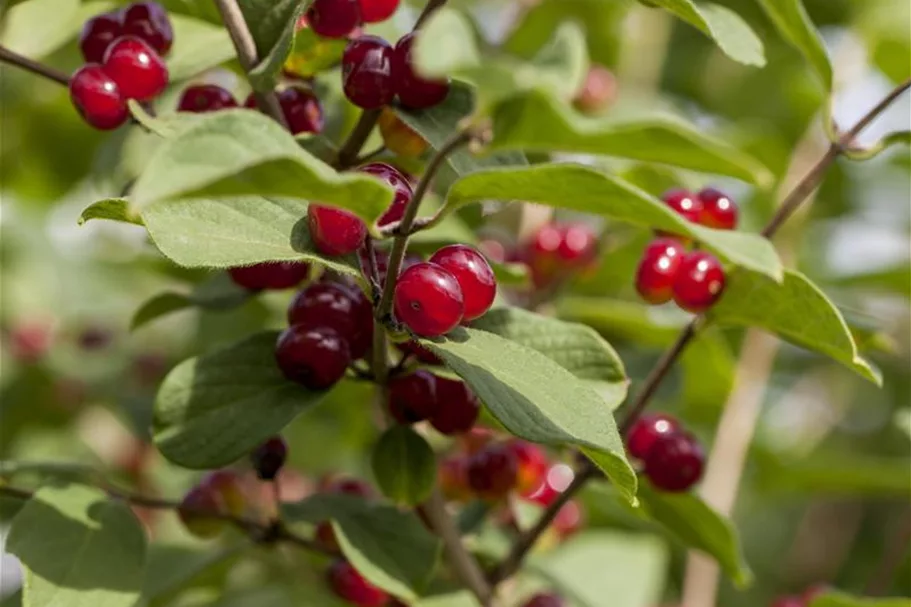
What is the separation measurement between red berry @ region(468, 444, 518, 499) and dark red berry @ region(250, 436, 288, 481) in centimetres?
36

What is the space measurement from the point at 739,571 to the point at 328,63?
0.83 metres

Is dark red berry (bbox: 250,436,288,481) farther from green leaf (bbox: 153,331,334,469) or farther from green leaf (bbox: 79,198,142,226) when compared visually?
green leaf (bbox: 79,198,142,226)

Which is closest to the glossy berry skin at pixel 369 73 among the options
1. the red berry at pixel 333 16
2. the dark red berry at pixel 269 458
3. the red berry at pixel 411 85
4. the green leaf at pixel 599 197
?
the red berry at pixel 411 85

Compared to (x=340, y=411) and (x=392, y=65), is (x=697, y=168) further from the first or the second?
(x=340, y=411)

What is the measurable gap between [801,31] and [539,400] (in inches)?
26.1

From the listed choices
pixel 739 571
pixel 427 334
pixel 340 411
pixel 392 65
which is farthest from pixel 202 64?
pixel 340 411

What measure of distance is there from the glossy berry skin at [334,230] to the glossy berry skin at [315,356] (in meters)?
0.17

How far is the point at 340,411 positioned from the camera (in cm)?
247

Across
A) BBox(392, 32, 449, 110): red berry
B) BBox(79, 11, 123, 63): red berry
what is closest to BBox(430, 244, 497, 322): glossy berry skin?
BBox(392, 32, 449, 110): red berry

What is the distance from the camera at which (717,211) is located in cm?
143

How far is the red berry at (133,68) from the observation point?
127cm

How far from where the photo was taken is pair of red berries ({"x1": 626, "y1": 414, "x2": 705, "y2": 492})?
5.05 ft

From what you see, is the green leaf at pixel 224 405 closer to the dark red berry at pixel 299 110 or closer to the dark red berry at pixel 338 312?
the dark red berry at pixel 338 312

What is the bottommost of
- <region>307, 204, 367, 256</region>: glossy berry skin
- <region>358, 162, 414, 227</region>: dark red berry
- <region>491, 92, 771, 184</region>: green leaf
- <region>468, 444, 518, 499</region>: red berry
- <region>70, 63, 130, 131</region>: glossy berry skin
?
<region>468, 444, 518, 499</region>: red berry
